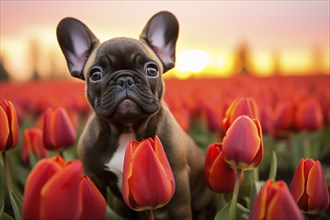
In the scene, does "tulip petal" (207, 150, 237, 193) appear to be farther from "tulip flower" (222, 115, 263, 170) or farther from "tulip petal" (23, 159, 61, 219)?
"tulip petal" (23, 159, 61, 219)

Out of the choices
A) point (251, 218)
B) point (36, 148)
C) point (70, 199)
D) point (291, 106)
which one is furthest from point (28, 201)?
point (291, 106)

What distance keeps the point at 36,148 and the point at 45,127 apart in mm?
218

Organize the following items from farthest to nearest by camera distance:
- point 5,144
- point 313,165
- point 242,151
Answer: point 5,144
point 242,151
point 313,165

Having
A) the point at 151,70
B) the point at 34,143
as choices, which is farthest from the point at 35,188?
the point at 34,143

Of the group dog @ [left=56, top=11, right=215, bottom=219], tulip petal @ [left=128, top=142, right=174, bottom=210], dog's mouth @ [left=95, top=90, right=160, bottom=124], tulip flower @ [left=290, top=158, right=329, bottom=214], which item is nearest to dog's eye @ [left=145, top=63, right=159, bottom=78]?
dog @ [left=56, top=11, right=215, bottom=219]

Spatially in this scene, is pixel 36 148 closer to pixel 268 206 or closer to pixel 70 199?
pixel 70 199

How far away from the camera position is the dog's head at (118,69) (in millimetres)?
1304

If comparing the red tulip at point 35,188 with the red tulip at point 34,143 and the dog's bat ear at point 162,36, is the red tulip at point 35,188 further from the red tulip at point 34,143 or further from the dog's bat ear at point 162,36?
the red tulip at point 34,143

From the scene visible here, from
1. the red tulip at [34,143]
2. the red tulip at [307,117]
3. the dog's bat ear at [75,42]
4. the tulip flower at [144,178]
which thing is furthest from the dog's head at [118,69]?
the red tulip at [307,117]

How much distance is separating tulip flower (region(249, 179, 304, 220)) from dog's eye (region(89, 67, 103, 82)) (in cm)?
71

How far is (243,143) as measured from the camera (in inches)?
46.9

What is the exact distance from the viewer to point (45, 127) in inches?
64.4

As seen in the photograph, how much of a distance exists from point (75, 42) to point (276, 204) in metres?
0.99

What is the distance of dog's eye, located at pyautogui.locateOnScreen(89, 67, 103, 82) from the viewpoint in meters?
1.36
